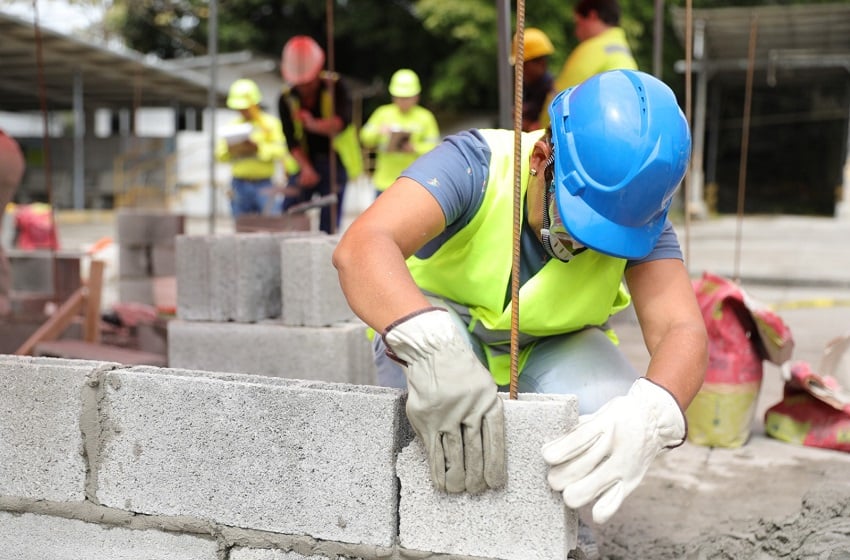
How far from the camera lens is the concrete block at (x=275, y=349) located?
3830 millimetres

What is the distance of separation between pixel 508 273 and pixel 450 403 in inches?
23.9

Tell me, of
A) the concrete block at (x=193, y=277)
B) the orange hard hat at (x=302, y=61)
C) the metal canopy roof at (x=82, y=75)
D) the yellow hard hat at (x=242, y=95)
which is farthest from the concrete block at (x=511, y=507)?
the metal canopy roof at (x=82, y=75)

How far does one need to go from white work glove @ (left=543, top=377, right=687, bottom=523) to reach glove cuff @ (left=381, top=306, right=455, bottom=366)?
12.7 inches

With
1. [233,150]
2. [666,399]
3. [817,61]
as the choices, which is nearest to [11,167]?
[666,399]

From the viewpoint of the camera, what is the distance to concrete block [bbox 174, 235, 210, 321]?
3.91 m

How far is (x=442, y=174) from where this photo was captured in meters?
2.19

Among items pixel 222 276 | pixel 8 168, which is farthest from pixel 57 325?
pixel 8 168

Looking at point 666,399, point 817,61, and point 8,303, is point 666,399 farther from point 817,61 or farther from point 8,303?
point 817,61

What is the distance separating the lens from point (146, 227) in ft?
21.1

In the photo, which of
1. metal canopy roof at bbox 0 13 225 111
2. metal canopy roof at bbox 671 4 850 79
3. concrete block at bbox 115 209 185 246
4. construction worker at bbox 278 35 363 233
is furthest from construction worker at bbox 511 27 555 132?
metal canopy roof at bbox 671 4 850 79

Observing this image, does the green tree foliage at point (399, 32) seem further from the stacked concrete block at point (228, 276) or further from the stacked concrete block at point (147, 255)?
the stacked concrete block at point (228, 276)

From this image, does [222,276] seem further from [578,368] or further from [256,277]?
[578,368]

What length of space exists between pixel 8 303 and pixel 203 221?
17.7 metres

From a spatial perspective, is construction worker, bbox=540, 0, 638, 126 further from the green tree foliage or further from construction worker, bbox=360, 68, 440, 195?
the green tree foliage
